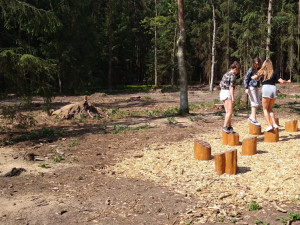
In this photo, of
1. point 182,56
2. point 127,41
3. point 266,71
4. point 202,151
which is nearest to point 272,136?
point 266,71

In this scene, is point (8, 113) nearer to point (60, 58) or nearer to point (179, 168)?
point (179, 168)

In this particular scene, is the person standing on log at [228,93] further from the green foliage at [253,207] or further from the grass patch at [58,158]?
the grass patch at [58,158]

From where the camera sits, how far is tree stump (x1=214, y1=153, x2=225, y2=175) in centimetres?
634

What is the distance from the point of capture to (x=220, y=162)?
6359mm

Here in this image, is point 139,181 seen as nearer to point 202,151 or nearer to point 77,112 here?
point 202,151

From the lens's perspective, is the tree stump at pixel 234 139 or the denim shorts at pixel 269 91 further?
the denim shorts at pixel 269 91

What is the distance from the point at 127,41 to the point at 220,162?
111 feet

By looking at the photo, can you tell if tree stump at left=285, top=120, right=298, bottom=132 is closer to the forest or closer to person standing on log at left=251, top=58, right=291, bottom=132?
person standing on log at left=251, top=58, right=291, bottom=132

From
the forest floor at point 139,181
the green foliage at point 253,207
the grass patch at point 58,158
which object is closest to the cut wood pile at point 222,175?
the forest floor at point 139,181

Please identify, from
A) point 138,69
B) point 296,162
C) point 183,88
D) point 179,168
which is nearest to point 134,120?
point 183,88

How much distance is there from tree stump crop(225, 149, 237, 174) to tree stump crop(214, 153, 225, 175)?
8 centimetres

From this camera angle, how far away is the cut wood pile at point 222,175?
5262mm

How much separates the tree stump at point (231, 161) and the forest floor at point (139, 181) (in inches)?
5.7

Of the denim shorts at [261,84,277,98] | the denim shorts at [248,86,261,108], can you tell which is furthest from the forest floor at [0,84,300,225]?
the denim shorts at [261,84,277,98]
